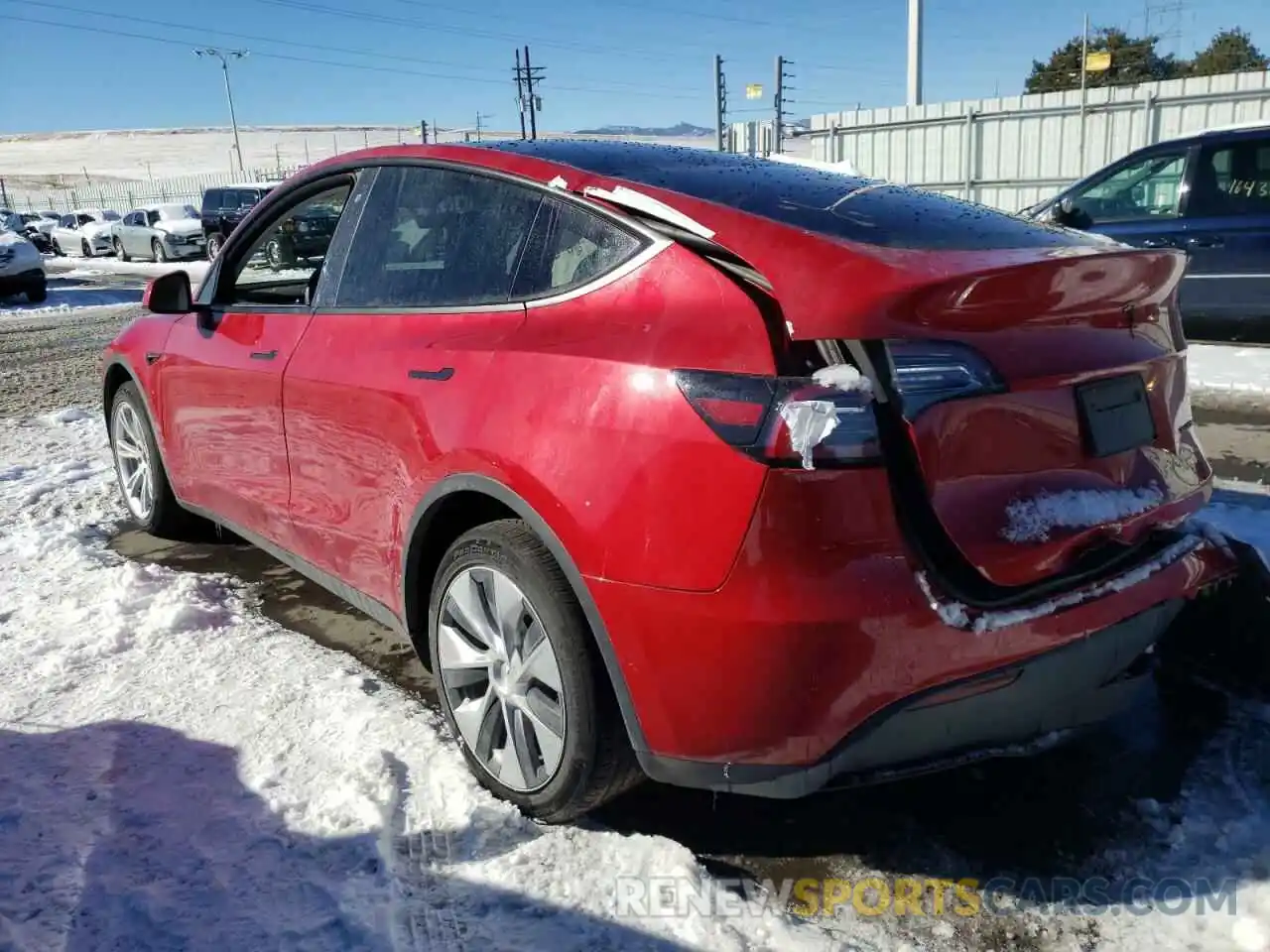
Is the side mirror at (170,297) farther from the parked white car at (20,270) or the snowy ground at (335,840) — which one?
the parked white car at (20,270)

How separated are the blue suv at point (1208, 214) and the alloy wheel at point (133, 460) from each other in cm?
633

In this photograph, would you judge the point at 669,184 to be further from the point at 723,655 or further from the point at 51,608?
the point at 51,608

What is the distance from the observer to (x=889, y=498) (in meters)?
1.87

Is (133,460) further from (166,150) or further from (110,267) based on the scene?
(166,150)

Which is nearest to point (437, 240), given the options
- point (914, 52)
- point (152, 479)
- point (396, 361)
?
point (396, 361)

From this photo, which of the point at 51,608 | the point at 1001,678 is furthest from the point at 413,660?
the point at 1001,678

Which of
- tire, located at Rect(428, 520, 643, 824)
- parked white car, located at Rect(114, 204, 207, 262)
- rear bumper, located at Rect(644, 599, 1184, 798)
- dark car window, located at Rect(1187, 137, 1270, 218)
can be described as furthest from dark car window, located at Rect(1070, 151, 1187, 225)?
parked white car, located at Rect(114, 204, 207, 262)

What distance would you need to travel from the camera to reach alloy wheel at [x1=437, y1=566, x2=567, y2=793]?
7.46 ft

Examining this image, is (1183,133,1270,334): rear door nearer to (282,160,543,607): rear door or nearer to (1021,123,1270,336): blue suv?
(1021,123,1270,336): blue suv

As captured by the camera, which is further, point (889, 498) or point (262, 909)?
point (262, 909)

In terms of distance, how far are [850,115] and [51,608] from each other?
17835 millimetres

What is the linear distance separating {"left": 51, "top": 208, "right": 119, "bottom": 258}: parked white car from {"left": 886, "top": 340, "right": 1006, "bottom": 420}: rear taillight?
116ft

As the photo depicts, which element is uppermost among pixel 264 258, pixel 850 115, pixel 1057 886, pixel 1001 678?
pixel 850 115

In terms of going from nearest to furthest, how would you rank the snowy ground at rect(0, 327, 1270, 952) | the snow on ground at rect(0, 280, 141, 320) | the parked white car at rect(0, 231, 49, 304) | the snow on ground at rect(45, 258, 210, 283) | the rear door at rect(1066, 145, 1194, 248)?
the snowy ground at rect(0, 327, 1270, 952)
the rear door at rect(1066, 145, 1194, 248)
the snow on ground at rect(0, 280, 141, 320)
the parked white car at rect(0, 231, 49, 304)
the snow on ground at rect(45, 258, 210, 283)
